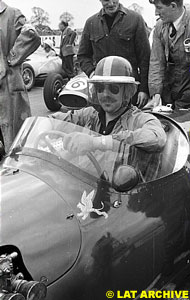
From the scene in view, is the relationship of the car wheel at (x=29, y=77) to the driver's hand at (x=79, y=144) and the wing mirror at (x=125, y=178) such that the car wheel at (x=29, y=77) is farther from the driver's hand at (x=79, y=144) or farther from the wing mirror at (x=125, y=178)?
the wing mirror at (x=125, y=178)

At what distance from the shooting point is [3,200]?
7.77 feet

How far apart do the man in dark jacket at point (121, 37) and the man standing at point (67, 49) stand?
8.15 m

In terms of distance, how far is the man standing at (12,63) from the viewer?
510 cm

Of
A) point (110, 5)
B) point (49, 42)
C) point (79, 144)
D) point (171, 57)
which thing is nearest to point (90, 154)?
point (79, 144)

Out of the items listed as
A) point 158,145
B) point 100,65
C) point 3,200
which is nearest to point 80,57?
point 100,65

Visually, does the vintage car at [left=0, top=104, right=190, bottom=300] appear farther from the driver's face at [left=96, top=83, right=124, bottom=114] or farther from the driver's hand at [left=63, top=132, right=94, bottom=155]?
the driver's face at [left=96, top=83, right=124, bottom=114]

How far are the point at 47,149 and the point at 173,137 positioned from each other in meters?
0.96

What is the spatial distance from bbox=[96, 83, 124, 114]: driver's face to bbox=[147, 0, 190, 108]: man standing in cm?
175

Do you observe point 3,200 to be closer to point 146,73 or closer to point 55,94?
point 146,73

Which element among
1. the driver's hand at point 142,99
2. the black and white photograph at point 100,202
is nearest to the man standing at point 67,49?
the driver's hand at point 142,99

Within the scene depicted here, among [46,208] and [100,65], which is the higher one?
[100,65]

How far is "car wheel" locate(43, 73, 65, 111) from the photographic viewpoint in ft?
31.7

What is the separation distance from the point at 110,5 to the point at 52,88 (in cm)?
479

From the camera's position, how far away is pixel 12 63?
17.0ft
